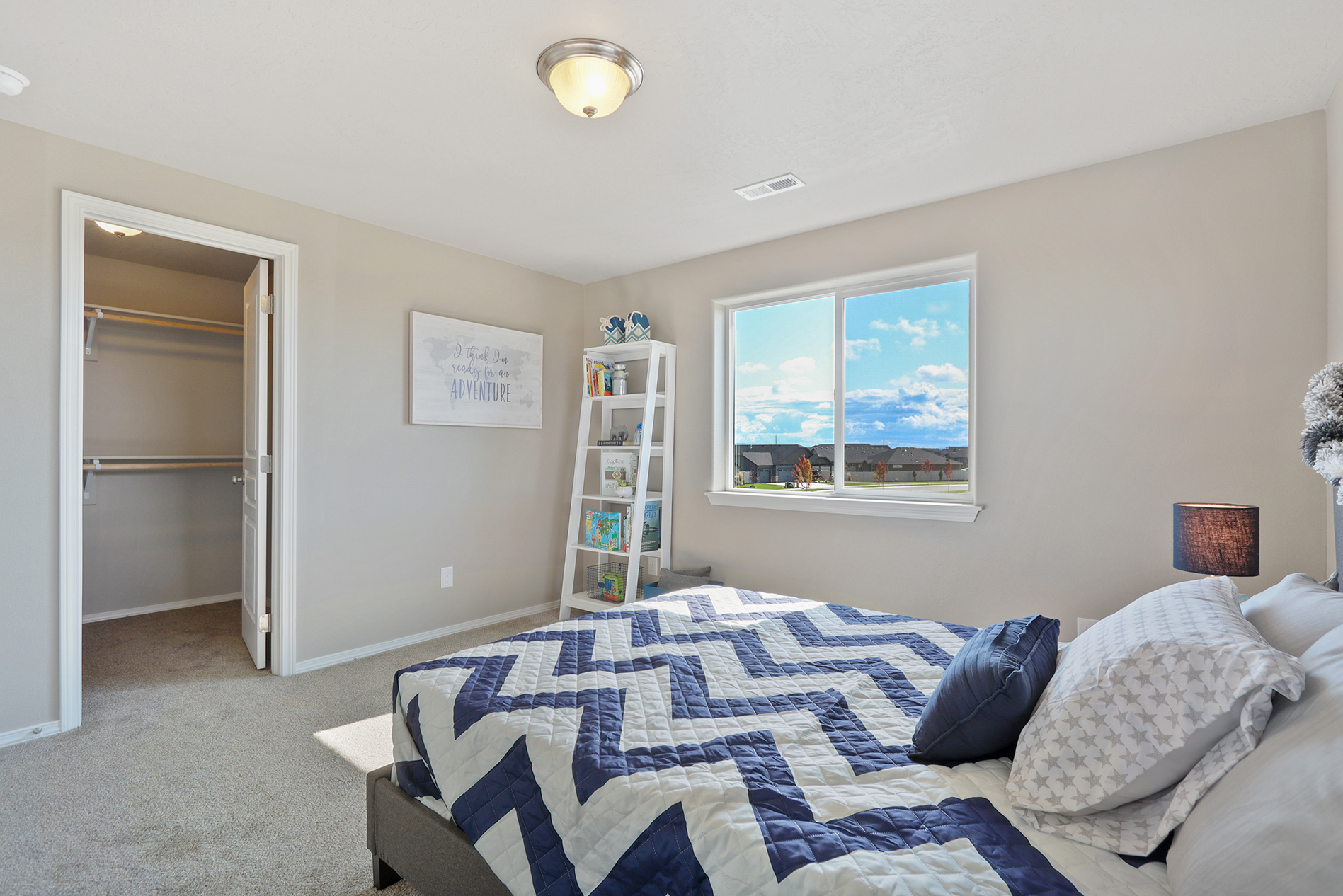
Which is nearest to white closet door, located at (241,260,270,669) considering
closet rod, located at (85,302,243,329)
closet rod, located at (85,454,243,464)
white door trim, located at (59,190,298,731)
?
white door trim, located at (59,190,298,731)

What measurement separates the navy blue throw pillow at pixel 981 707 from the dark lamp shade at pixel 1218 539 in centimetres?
121

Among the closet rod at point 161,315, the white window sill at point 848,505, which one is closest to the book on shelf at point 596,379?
the white window sill at point 848,505

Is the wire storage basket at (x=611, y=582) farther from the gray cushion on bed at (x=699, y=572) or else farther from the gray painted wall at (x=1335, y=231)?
the gray painted wall at (x=1335, y=231)

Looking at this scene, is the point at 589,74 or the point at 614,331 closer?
the point at 589,74

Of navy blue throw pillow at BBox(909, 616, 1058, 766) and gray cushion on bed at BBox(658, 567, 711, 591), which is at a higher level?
navy blue throw pillow at BBox(909, 616, 1058, 766)

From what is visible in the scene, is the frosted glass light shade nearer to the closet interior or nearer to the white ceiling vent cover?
the white ceiling vent cover

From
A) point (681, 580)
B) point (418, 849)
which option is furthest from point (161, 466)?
point (418, 849)

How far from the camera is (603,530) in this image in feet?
13.6

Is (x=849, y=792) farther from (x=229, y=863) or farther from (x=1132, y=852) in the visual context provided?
(x=229, y=863)

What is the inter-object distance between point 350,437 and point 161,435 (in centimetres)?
201

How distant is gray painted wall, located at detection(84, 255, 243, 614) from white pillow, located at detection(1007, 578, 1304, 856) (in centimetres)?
525

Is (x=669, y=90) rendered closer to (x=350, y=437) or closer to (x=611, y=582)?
(x=350, y=437)

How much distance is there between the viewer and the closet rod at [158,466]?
4.01m

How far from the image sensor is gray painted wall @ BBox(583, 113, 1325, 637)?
2.33m
